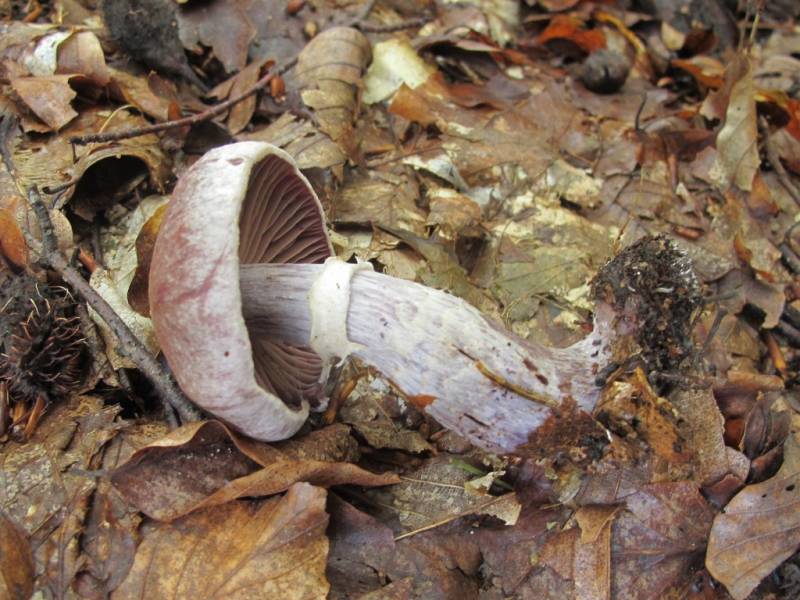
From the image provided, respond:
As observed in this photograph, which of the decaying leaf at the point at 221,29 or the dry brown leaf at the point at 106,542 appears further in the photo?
the decaying leaf at the point at 221,29

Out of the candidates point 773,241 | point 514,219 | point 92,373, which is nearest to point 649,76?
point 773,241

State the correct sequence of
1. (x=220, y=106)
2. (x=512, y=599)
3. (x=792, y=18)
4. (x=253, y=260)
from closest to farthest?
(x=512, y=599)
(x=253, y=260)
(x=220, y=106)
(x=792, y=18)

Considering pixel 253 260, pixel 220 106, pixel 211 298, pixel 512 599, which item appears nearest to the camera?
pixel 211 298

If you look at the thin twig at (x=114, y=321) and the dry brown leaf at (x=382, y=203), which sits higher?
the thin twig at (x=114, y=321)

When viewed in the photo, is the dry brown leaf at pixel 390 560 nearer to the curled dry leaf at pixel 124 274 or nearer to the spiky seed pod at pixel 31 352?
the curled dry leaf at pixel 124 274

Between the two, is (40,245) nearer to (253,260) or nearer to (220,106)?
(253,260)

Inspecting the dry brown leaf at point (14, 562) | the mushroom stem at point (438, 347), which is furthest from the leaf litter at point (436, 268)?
the mushroom stem at point (438, 347)
